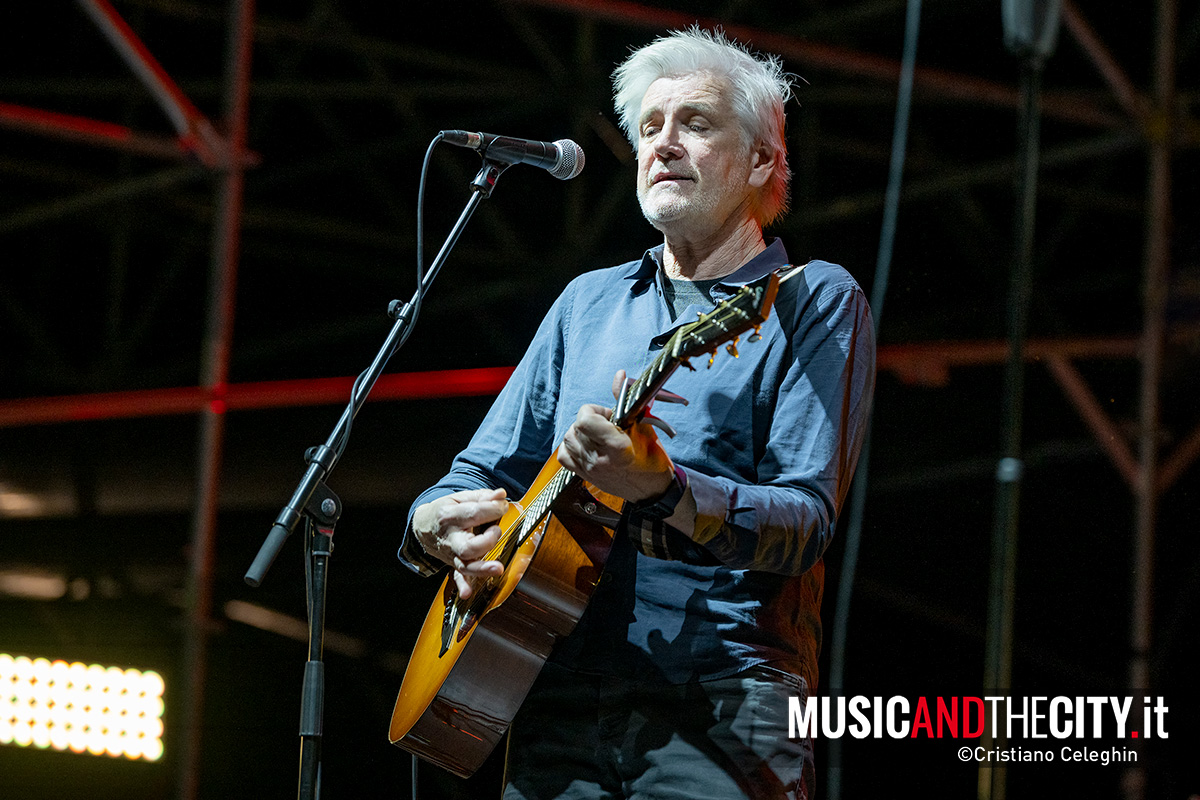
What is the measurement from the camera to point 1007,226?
3973mm

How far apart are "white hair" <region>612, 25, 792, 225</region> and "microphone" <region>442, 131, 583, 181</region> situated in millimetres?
159

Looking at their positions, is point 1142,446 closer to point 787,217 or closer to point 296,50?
point 787,217

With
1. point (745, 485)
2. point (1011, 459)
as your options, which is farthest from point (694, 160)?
point (1011, 459)

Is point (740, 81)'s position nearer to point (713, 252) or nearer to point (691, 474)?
point (713, 252)

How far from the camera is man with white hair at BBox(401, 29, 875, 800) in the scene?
5.47ft

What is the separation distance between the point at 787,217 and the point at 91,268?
428cm

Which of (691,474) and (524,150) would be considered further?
(524,150)

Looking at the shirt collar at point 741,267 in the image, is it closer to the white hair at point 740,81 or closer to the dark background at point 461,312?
the white hair at point 740,81

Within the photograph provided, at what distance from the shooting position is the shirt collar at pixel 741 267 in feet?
6.70

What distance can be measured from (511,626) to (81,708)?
3.55 meters

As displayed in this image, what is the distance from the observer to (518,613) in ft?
6.00

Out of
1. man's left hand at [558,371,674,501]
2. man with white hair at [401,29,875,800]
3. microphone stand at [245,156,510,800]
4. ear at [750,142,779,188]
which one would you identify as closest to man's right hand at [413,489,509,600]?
man with white hair at [401,29,875,800]

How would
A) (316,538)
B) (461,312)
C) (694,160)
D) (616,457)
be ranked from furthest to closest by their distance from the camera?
1. (461,312)
2. (694,160)
3. (316,538)
4. (616,457)

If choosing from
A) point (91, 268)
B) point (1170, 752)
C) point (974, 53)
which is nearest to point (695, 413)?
point (1170, 752)
